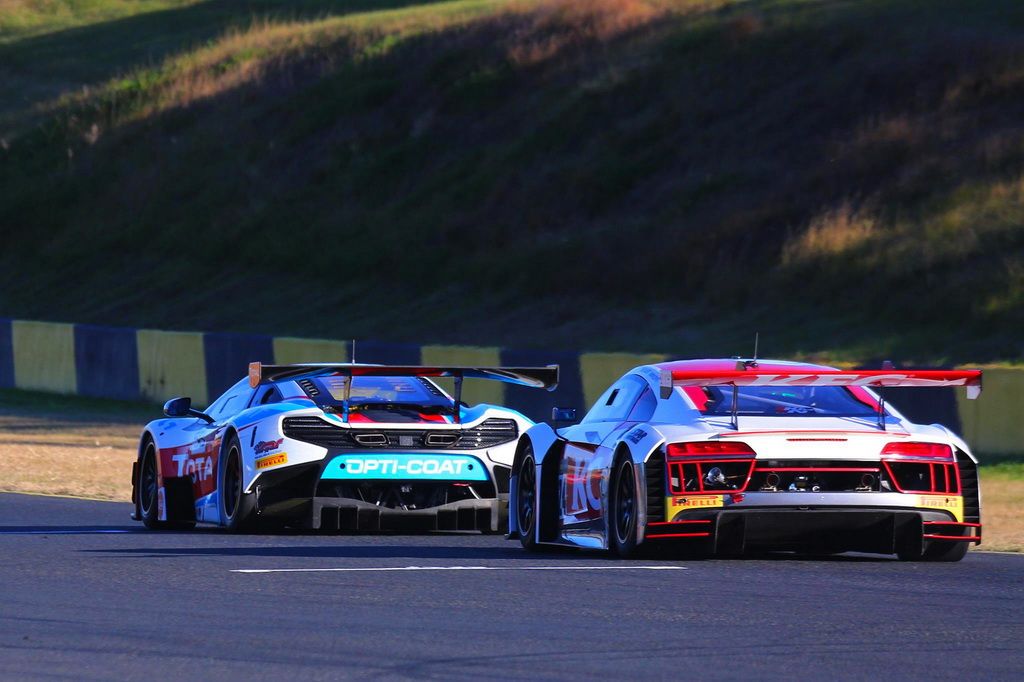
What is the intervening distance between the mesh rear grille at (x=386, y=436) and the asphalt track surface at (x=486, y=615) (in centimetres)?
79

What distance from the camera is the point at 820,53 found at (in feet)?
131

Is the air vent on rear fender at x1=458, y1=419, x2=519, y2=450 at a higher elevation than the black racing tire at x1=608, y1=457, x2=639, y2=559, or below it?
higher

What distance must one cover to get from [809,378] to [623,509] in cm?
119

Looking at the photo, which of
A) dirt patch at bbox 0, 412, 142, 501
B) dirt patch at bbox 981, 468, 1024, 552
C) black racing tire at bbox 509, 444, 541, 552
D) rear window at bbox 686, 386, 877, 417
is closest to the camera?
rear window at bbox 686, 386, 877, 417

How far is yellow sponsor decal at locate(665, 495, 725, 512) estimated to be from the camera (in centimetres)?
1020

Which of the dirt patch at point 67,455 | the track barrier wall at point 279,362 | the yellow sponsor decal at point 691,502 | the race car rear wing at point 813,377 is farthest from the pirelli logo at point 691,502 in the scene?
the track barrier wall at point 279,362

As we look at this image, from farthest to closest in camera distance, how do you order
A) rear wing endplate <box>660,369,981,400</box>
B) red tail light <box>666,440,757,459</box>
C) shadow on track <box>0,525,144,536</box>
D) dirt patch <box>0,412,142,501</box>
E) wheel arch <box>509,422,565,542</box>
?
dirt patch <box>0,412,142,501</box> < shadow on track <box>0,525,144,536</box> < wheel arch <box>509,422,565,542</box> < rear wing endplate <box>660,369,981,400</box> < red tail light <box>666,440,757,459</box>

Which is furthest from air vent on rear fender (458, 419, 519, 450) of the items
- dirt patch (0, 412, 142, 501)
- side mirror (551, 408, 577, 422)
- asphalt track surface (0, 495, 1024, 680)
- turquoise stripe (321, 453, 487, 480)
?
dirt patch (0, 412, 142, 501)

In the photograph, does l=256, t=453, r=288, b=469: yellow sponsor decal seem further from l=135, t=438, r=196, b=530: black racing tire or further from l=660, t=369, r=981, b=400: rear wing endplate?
l=660, t=369, r=981, b=400: rear wing endplate

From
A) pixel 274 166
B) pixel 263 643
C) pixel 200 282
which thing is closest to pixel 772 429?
pixel 263 643

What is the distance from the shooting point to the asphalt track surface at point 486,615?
24.2ft

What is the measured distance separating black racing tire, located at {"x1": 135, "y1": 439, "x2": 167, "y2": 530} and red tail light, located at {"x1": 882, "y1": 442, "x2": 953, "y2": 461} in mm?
5524

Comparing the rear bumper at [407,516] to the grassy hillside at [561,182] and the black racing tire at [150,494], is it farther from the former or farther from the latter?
the grassy hillside at [561,182]

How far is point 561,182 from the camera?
132ft
